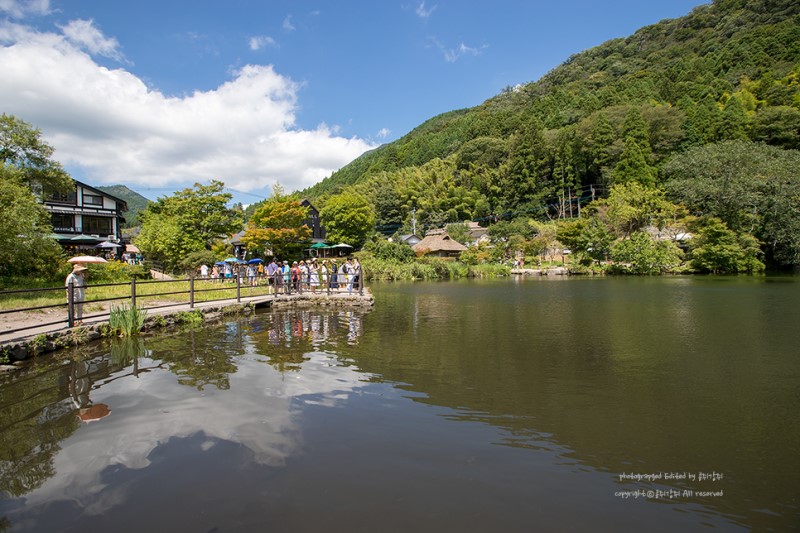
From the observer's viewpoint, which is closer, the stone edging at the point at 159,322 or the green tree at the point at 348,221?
the stone edging at the point at 159,322

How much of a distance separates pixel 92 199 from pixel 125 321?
33.5m

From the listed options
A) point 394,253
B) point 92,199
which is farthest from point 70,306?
point 394,253

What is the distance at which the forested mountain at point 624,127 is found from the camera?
49000 millimetres

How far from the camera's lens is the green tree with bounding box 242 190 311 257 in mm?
33250

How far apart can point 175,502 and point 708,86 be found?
7894cm

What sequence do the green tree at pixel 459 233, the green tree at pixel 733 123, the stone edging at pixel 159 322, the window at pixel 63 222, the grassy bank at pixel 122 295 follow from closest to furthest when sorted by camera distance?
the stone edging at pixel 159 322 → the grassy bank at pixel 122 295 → the window at pixel 63 222 → the green tree at pixel 733 123 → the green tree at pixel 459 233

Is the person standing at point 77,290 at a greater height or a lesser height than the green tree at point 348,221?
lesser

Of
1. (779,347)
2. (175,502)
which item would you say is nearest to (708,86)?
(779,347)

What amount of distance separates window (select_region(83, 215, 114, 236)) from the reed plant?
3260 centimetres

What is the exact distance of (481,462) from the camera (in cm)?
380

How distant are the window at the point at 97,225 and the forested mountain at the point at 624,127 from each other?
40.7 metres

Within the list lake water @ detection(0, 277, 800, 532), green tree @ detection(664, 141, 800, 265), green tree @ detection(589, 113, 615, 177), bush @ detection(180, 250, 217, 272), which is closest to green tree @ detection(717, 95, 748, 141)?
green tree @ detection(664, 141, 800, 265)

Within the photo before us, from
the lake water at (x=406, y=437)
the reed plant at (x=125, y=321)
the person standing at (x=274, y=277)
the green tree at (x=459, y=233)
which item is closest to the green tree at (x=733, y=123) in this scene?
the green tree at (x=459, y=233)

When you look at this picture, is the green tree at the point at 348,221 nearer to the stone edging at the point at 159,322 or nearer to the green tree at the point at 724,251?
the stone edging at the point at 159,322
